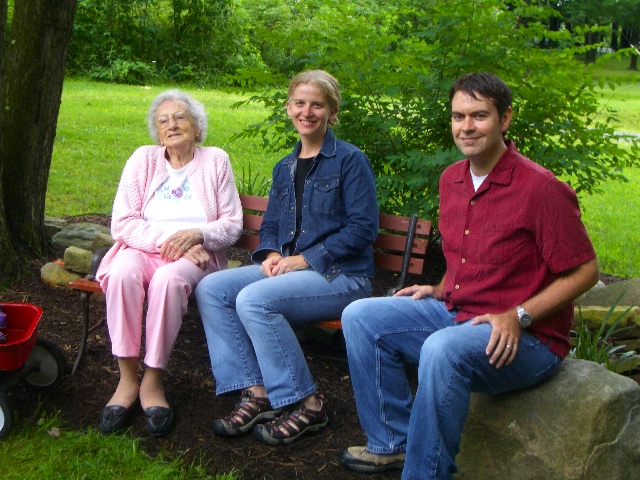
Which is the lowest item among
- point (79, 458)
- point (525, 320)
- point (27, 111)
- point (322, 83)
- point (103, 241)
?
point (79, 458)

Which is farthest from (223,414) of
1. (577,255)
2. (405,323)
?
(577,255)

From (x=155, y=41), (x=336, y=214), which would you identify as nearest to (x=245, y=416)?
(x=336, y=214)

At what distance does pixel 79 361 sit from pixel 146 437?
0.77 metres

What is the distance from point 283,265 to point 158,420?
3.04 ft

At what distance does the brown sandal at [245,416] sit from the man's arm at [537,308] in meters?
1.26

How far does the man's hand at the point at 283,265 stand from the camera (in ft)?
12.5

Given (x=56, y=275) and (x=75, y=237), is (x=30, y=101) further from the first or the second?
(x=56, y=275)

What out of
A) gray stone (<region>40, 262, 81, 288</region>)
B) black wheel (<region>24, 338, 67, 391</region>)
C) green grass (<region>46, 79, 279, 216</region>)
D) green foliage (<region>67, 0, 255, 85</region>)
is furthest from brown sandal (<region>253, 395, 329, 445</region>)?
green foliage (<region>67, 0, 255, 85</region>)

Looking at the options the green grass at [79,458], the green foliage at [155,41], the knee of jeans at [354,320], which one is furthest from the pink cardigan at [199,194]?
the green foliage at [155,41]

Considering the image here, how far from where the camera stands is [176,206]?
164 inches

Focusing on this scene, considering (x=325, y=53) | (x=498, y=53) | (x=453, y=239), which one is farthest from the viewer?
(x=325, y=53)

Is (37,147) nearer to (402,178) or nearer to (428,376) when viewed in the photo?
(402,178)

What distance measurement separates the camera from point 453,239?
10.2 feet

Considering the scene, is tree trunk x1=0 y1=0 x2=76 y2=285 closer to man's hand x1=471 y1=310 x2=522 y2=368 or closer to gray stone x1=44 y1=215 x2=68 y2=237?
gray stone x1=44 y1=215 x2=68 y2=237
